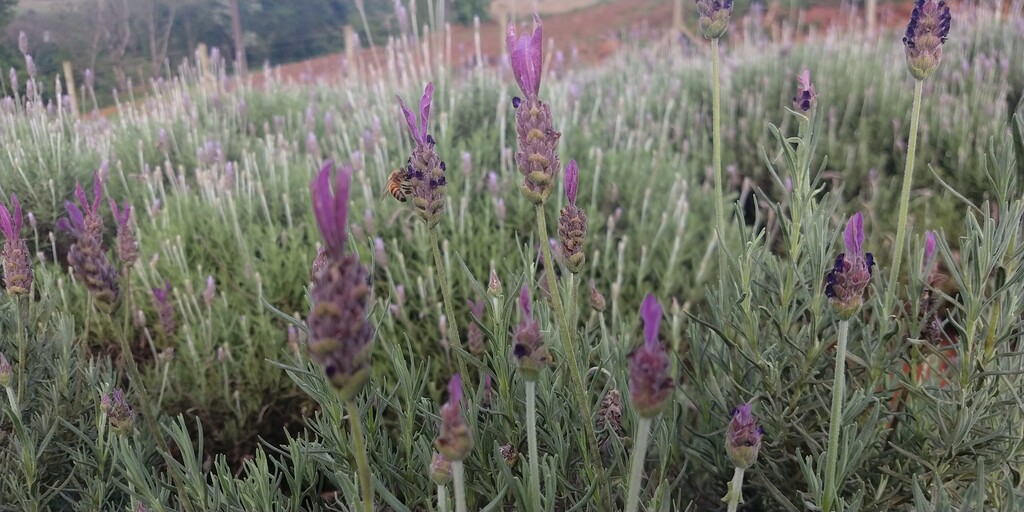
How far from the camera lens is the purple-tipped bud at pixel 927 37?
963mm

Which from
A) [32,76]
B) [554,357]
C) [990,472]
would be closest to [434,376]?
[554,357]

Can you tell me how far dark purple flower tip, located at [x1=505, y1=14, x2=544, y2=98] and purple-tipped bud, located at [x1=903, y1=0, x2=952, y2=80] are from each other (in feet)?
1.95

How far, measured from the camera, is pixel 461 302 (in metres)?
2.41

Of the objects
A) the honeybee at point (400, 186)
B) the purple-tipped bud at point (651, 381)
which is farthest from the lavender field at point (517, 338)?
the honeybee at point (400, 186)

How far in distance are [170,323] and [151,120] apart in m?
2.44

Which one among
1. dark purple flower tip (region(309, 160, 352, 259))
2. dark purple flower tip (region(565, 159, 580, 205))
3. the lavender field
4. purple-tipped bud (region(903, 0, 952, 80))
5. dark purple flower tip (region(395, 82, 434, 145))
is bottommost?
the lavender field

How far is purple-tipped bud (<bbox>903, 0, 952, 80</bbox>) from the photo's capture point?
3.16 feet

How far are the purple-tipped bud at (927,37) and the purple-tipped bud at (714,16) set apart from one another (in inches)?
9.9

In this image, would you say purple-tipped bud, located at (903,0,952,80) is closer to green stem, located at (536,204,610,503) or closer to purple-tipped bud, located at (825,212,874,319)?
purple-tipped bud, located at (825,212,874,319)

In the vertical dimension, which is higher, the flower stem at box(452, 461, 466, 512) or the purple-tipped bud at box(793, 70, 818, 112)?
the purple-tipped bud at box(793, 70, 818, 112)

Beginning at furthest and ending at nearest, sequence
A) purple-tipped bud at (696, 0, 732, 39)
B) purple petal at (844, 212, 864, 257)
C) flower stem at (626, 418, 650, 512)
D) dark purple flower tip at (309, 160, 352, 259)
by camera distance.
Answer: purple-tipped bud at (696, 0, 732, 39) → purple petal at (844, 212, 864, 257) → flower stem at (626, 418, 650, 512) → dark purple flower tip at (309, 160, 352, 259)

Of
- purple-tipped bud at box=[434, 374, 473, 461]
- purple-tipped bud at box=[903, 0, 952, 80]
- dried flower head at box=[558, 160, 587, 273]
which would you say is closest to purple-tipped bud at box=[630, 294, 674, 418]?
purple-tipped bud at box=[434, 374, 473, 461]

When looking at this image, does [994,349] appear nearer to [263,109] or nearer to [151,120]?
[151,120]

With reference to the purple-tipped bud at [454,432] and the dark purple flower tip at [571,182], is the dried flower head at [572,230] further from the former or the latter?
the purple-tipped bud at [454,432]
